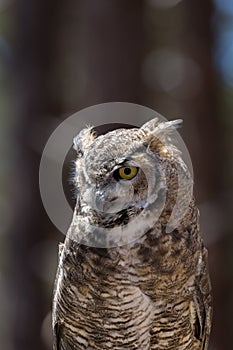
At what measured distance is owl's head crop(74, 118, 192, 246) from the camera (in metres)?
1.66

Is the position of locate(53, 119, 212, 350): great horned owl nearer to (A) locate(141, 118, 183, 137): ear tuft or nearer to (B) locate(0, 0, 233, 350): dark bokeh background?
(A) locate(141, 118, 183, 137): ear tuft

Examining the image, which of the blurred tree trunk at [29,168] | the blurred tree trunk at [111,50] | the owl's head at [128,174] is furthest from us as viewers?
the blurred tree trunk at [29,168]

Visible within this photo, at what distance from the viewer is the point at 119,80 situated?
381 centimetres

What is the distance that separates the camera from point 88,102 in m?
3.86

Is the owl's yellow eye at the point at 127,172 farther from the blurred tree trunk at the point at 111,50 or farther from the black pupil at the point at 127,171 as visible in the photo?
the blurred tree trunk at the point at 111,50

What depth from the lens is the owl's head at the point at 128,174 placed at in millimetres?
1663

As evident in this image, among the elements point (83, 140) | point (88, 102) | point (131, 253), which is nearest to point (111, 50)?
point (88, 102)

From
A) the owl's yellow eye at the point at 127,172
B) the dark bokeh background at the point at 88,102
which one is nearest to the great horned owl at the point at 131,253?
the owl's yellow eye at the point at 127,172

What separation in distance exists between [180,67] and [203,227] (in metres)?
1.04

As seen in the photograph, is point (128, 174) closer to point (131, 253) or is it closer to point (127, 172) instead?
point (127, 172)

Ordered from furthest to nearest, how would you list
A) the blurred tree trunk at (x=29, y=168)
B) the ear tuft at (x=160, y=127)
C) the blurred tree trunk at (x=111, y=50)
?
the blurred tree trunk at (x=29, y=168) → the blurred tree trunk at (x=111, y=50) → the ear tuft at (x=160, y=127)

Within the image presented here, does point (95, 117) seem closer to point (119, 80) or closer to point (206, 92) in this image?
point (119, 80)

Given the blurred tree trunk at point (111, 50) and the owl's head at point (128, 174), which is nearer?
the owl's head at point (128, 174)

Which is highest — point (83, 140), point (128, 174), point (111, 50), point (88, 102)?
point (111, 50)
